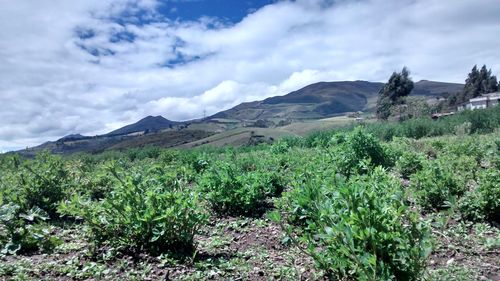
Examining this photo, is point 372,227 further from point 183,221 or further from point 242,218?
point 242,218

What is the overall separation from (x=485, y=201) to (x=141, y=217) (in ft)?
14.5

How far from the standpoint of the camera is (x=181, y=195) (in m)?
3.94

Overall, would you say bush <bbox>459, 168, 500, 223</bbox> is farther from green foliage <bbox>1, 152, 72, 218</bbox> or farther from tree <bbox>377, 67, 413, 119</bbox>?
tree <bbox>377, 67, 413, 119</bbox>

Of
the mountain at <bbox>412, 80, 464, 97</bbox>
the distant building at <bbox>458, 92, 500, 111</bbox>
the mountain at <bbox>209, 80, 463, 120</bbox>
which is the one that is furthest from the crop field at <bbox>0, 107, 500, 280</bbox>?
the mountain at <bbox>412, 80, 464, 97</bbox>

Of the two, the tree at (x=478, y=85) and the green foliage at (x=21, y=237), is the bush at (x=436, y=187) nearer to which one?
the green foliage at (x=21, y=237)

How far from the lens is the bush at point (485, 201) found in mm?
4863

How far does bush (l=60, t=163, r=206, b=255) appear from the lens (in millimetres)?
3795

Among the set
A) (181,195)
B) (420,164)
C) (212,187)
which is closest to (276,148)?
(420,164)

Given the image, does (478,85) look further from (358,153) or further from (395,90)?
(358,153)

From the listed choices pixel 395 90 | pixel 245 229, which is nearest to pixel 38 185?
pixel 245 229

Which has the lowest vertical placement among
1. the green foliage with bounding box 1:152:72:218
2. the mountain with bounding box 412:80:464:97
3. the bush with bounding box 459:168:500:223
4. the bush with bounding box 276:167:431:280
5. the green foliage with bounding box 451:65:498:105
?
the bush with bounding box 459:168:500:223

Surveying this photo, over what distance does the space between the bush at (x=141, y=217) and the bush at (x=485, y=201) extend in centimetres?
374

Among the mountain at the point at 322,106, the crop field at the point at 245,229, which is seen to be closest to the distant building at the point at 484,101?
the crop field at the point at 245,229

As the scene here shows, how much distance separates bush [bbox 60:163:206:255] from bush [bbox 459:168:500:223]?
147 inches
